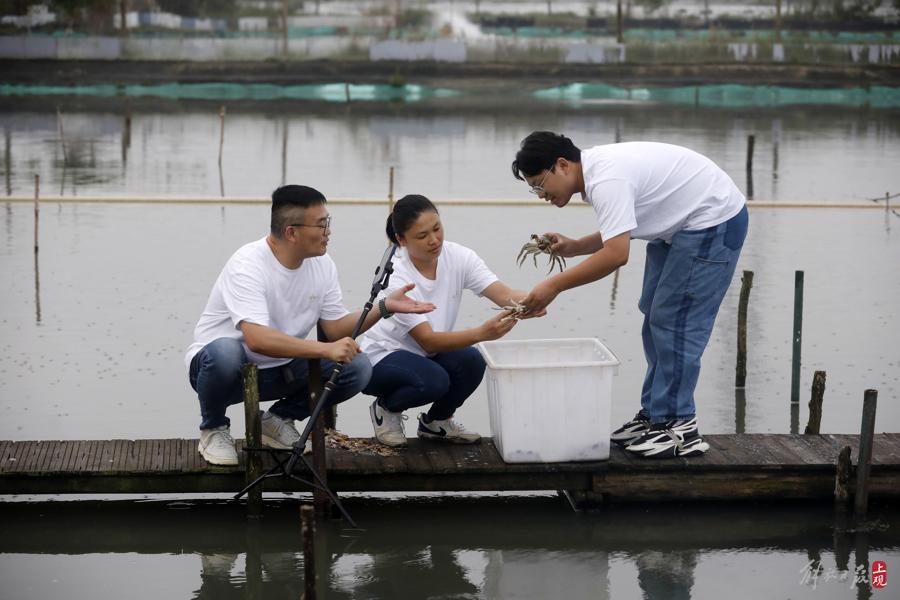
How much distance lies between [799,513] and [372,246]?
8.15 metres

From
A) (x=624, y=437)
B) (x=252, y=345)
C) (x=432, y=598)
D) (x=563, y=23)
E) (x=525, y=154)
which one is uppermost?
(x=563, y=23)

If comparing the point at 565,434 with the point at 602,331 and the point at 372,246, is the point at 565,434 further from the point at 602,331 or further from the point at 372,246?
the point at 372,246

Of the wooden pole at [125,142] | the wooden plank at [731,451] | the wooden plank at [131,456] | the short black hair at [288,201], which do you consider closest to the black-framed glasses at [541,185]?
the short black hair at [288,201]

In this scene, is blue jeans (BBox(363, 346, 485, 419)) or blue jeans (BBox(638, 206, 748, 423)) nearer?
blue jeans (BBox(638, 206, 748, 423))

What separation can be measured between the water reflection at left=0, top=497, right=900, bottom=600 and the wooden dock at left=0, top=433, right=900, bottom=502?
5.7 inches

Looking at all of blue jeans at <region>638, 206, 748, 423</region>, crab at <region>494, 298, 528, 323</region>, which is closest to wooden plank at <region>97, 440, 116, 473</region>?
crab at <region>494, 298, 528, 323</region>

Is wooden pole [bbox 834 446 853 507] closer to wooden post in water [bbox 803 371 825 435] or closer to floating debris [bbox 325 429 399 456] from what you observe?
wooden post in water [bbox 803 371 825 435]

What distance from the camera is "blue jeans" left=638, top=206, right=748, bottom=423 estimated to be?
538 centimetres

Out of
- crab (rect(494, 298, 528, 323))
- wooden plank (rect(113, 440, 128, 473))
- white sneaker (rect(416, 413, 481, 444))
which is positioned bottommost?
wooden plank (rect(113, 440, 128, 473))

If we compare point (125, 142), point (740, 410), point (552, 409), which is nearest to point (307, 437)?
point (552, 409)

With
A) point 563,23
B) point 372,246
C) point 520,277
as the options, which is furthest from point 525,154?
point 563,23

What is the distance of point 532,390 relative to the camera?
17.5ft

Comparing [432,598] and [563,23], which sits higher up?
[563,23]

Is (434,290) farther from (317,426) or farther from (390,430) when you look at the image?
(317,426)
